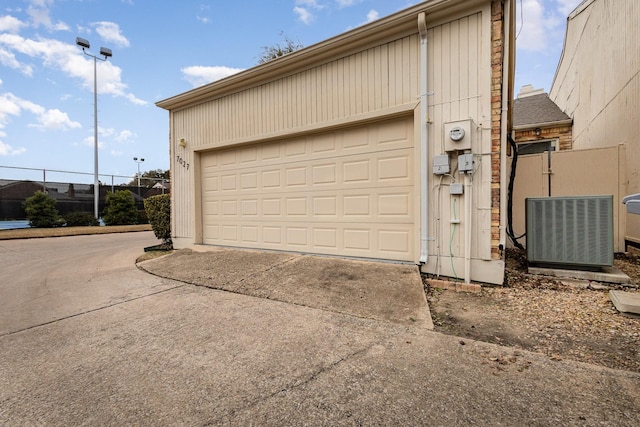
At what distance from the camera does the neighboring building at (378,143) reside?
3664 millimetres

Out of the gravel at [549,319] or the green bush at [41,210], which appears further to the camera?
the green bush at [41,210]

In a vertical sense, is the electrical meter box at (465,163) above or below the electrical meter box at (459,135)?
below

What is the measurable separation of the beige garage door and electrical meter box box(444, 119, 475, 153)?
560mm

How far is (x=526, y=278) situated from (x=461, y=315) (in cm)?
167

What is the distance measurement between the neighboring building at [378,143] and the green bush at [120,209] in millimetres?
11249

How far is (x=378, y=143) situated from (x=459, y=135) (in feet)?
3.91

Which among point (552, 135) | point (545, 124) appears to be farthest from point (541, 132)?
point (552, 135)

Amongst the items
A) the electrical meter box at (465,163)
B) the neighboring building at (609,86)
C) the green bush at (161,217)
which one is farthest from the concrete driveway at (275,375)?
the neighboring building at (609,86)

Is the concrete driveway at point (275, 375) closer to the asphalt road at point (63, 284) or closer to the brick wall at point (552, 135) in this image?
the asphalt road at point (63, 284)

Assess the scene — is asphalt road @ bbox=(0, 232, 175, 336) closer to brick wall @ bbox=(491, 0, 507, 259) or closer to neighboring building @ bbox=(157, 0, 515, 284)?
neighboring building @ bbox=(157, 0, 515, 284)

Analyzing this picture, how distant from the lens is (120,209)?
14945 mm

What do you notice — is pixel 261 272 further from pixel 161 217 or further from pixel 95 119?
pixel 95 119

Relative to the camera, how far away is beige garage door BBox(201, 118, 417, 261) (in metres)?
4.32

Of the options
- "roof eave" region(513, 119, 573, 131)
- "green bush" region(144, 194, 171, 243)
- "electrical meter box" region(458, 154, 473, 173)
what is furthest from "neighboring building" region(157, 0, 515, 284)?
"roof eave" region(513, 119, 573, 131)
